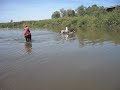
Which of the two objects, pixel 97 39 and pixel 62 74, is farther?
pixel 97 39

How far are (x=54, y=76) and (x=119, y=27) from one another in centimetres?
3389

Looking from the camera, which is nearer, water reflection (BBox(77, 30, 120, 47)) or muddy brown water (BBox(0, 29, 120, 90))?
muddy brown water (BBox(0, 29, 120, 90))

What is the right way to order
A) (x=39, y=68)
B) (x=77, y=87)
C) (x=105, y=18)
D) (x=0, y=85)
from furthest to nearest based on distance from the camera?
1. (x=105, y=18)
2. (x=39, y=68)
3. (x=0, y=85)
4. (x=77, y=87)

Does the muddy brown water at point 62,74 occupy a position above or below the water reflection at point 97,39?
below

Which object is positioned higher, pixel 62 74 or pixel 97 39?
pixel 97 39

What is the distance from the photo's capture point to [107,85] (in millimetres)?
7043

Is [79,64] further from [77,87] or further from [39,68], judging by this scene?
[77,87]

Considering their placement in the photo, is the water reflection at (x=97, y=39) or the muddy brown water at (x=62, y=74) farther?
the water reflection at (x=97, y=39)

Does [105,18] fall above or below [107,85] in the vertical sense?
above

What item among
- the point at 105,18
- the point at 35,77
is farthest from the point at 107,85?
the point at 105,18

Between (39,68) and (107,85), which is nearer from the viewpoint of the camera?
(107,85)

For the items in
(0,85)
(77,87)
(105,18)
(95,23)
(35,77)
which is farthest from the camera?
(95,23)

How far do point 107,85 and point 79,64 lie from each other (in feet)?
10.0

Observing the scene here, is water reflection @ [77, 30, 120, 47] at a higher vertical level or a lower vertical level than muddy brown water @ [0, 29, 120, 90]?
higher
